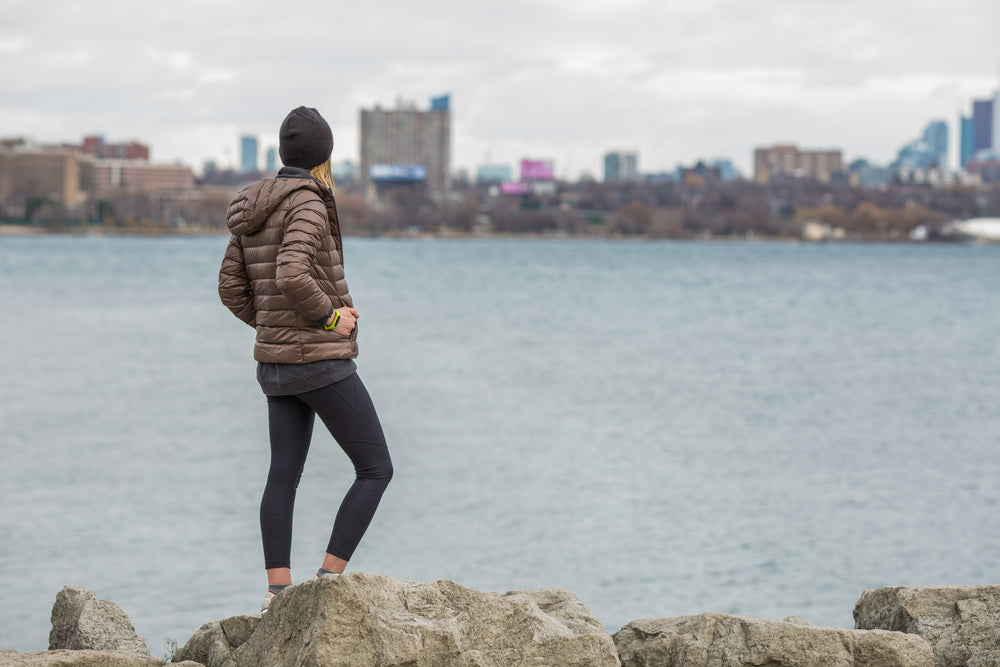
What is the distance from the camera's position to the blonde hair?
4.50m

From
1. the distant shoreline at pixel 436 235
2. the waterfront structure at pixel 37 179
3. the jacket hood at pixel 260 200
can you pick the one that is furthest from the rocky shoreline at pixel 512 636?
the waterfront structure at pixel 37 179

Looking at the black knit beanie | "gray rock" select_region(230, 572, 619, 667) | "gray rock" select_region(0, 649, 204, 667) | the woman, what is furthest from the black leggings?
the black knit beanie

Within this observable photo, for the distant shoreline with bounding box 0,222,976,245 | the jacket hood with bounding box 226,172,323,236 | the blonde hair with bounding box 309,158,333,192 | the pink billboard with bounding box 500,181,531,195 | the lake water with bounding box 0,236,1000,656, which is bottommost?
the lake water with bounding box 0,236,1000,656

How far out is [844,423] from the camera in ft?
104

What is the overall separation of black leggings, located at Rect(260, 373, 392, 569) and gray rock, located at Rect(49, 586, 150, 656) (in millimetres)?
917

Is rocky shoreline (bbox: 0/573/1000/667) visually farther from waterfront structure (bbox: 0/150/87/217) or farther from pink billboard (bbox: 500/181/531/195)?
waterfront structure (bbox: 0/150/87/217)

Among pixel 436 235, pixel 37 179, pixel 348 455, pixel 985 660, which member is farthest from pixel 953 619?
pixel 37 179

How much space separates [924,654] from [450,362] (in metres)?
36.7

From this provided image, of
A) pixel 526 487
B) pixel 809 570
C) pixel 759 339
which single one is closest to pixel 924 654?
pixel 809 570

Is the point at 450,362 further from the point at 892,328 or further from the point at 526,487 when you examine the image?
the point at 892,328

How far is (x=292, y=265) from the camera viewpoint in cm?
422

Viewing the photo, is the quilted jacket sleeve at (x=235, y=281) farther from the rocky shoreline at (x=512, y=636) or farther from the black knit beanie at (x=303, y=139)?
the rocky shoreline at (x=512, y=636)

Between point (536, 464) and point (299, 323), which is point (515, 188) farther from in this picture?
point (299, 323)

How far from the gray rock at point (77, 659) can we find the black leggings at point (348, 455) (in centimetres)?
67
